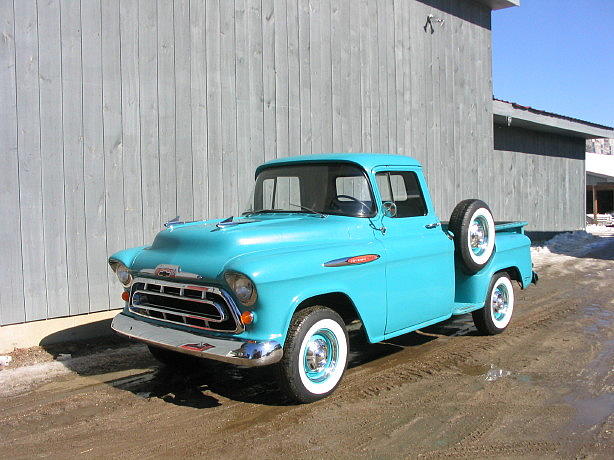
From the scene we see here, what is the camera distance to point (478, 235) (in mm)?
6062

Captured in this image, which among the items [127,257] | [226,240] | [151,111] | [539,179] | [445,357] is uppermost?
[151,111]

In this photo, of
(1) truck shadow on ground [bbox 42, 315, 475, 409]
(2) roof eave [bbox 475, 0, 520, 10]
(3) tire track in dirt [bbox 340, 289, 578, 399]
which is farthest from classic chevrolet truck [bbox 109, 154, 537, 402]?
(2) roof eave [bbox 475, 0, 520, 10]

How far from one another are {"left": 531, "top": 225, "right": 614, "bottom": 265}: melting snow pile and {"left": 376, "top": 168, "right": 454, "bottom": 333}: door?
808 cm

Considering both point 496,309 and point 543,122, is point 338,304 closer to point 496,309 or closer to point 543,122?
point 496,309

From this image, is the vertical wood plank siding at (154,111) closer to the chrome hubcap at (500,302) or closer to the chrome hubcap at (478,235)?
the chrome hubcap at (478,235)

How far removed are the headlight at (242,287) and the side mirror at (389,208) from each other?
67.0 inches

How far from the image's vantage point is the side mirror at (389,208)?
17.0ft

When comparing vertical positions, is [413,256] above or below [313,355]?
above

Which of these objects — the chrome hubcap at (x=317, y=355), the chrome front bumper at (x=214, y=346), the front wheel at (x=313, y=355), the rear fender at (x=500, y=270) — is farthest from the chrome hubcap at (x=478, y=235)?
the chrome front bumper at (x=214, y=346)

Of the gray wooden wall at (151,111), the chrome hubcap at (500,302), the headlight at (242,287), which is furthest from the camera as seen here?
the chrome hubcap at (500,302)

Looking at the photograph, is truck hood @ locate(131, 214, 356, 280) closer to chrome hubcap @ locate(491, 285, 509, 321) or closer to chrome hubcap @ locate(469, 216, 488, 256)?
chrome hubcap @ locate(469, 216, 488, 256)

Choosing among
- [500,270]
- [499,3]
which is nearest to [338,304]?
[500,270]

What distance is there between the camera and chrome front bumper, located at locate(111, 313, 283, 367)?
3865 millimetres

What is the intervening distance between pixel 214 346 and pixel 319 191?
189 cm
